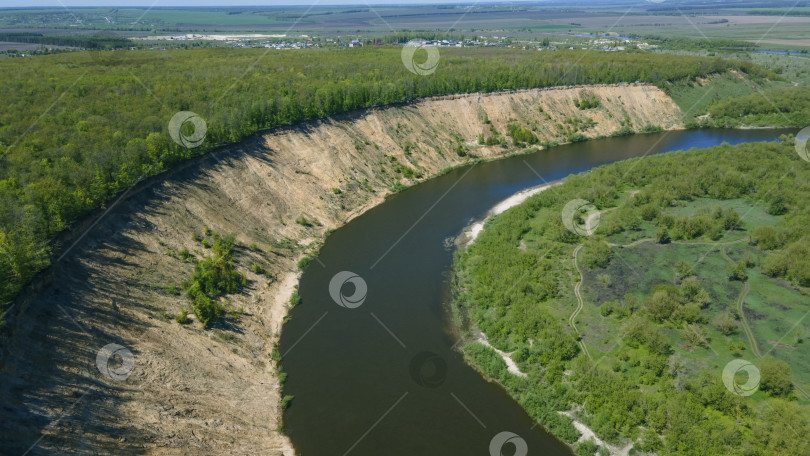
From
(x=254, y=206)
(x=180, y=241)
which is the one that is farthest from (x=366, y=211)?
(x=180, y=241)

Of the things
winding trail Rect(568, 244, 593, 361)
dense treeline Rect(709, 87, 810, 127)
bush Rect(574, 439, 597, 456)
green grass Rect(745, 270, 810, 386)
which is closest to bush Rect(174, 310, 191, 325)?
bush Rect(574, 439, 597, 456)

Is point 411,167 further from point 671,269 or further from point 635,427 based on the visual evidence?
point 635,427

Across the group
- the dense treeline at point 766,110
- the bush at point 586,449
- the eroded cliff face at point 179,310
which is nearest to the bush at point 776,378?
the bush at point 586,449

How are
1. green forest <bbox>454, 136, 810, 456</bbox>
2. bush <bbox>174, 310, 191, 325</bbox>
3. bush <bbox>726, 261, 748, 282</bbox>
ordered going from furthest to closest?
bush <bbox>726, 261, 748, 282</bbox>
bush <bbox>174, 310, 191, 325</bbox>
green forest <bbox>454, 136, 810, 456</bbox>

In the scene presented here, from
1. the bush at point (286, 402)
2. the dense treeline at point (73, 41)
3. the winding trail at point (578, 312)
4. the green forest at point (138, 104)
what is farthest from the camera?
the dense treeline at point (73, 41)

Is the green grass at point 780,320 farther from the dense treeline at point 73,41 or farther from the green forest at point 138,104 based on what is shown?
the dense treeline at point 73,41

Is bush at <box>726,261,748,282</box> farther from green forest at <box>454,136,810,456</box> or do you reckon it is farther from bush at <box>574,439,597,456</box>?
bush at <box>574,439,597,456</box>
